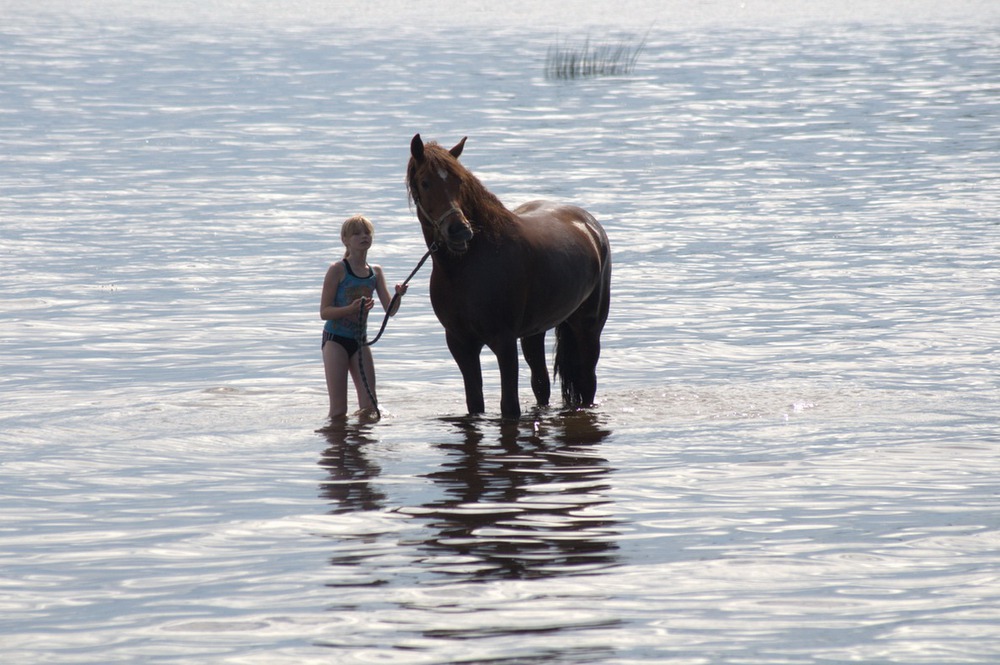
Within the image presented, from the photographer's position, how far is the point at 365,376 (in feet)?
33.9

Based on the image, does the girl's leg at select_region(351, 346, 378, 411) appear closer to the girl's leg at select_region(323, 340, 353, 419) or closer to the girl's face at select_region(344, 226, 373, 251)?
the girl's leg at select_region(323, 340, 353, 419)

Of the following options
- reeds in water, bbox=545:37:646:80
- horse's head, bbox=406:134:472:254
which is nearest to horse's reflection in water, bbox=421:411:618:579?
horse's head, bbox=406:134:472:254

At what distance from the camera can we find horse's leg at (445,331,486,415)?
9766 mm

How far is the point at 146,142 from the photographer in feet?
98.6

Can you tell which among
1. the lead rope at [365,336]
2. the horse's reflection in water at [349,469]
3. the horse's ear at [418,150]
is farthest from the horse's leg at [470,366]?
the horse's ear at [418,150]

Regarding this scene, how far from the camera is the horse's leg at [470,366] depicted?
9.77 metres

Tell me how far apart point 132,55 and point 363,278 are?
Result: 45915mm

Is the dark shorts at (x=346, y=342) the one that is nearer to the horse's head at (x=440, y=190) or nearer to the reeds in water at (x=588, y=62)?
the horse's head at (x=440, y=190)

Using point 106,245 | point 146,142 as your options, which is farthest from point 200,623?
point 146,142

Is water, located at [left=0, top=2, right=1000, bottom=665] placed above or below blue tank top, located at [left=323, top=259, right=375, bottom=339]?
below

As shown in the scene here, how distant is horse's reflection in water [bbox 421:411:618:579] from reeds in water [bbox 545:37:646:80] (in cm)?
3671

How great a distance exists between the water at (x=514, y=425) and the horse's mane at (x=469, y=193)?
151 centimetres

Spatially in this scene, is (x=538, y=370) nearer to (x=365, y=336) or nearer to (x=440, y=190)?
(x=365, y=336)

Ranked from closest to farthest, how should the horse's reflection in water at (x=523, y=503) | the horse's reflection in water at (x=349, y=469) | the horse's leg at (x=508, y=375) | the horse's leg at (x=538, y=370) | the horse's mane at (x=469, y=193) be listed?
the horse's reflection in water at (x=523, y=503) → the horse's reflection in water at (x=349, y=469) → the horse's mane at (x=469, y=193) → the horse's leg at (x=508, y=375) → the horse's leg at (x=538, y=370)
